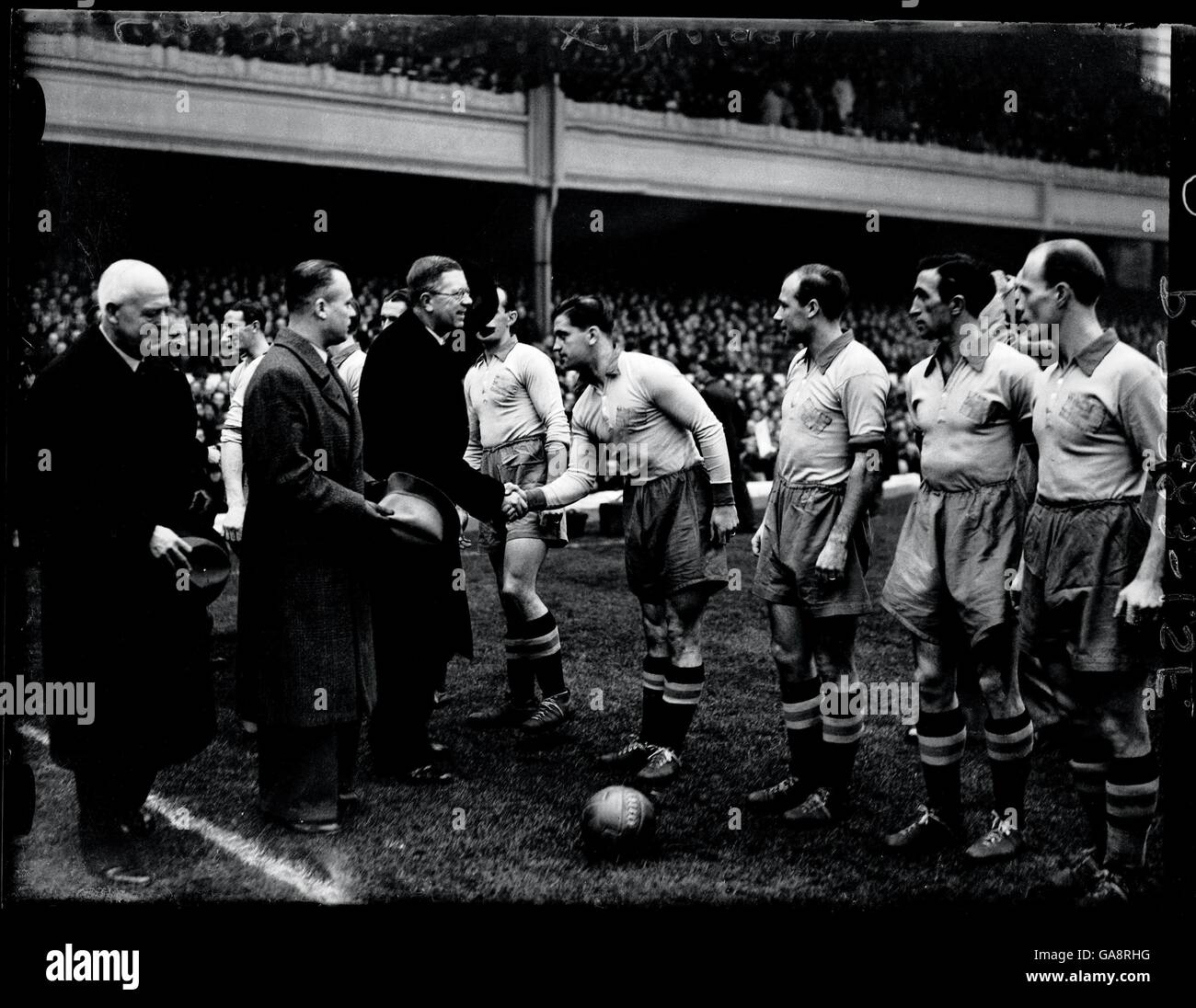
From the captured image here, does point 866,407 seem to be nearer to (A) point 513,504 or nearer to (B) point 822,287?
(B) point 822,287

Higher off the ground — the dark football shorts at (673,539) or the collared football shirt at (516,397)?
the collared football shirt at (516,397)

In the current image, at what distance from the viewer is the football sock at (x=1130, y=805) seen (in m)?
3.72

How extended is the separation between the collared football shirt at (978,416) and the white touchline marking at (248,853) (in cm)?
254

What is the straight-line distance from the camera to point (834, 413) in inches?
169

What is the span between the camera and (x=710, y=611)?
7.11m

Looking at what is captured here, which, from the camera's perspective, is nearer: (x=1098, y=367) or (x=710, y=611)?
(x=1098, y=367)

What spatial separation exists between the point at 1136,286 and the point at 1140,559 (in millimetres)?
1330

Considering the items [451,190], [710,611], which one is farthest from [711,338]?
[451,190]

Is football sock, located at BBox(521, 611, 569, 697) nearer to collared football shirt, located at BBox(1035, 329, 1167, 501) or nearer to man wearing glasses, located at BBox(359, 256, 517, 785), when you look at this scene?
man wearing glasses, located at BBox(359, 256, 517, 785)

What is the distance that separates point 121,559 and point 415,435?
1.13m

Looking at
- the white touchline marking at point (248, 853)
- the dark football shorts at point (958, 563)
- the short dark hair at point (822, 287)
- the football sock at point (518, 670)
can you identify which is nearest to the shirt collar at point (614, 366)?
the short dark hair at point (822, 287)

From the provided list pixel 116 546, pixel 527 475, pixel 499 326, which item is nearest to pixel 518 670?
pixel 527 475

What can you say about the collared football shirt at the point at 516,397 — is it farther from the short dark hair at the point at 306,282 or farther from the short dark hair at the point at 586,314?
the short dark hair at the point at 306,282
